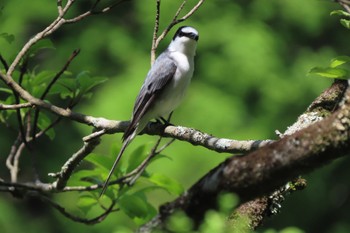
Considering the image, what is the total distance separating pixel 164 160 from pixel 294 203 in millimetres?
2408

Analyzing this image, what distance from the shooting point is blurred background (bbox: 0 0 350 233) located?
25.4 ft

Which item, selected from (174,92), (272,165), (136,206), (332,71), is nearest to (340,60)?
(332,71)

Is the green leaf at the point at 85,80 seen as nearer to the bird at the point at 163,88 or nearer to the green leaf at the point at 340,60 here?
the bird at the point at 163,88

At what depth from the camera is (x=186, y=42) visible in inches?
184

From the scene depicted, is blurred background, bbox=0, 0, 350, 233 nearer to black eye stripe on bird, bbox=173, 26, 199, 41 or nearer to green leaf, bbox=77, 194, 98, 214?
black eye stripe on bird, bbox=173, 26, 199, 41

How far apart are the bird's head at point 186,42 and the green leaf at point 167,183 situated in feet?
4.38

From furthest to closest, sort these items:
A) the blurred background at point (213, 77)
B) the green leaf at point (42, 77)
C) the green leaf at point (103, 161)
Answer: the blurred background at point (213, 77), the green leaf at point (42, 77), the green leaf at point (103, 161)

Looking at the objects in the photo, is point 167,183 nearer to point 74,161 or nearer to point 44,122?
point 74,161

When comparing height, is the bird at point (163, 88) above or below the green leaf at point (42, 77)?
below

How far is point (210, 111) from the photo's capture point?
771 cm

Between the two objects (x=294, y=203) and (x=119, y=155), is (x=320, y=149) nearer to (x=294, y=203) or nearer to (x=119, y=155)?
(x=119, y=155)

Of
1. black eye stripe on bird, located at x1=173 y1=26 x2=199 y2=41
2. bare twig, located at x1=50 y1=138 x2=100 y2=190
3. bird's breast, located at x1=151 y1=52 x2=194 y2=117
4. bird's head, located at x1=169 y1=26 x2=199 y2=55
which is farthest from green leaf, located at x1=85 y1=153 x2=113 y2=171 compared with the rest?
black eye stripe on bird, located at x1=173 y1=26 x2=199 y2=41

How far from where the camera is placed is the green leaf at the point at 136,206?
A: 3248 millimetres

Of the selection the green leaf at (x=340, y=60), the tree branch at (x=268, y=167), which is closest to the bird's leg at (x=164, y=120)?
the green leaf at (x=340, y=60)
